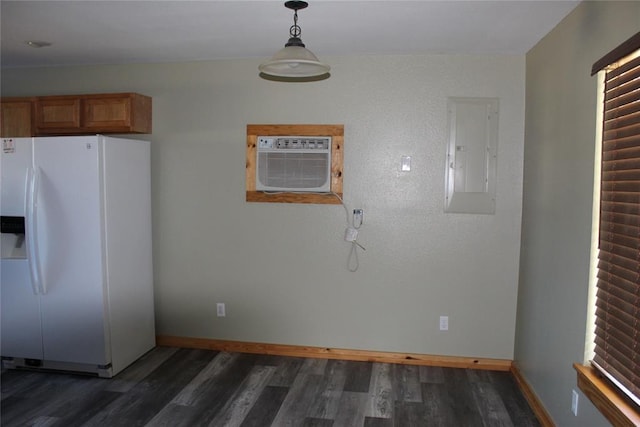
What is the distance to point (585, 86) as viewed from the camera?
2.35 metres

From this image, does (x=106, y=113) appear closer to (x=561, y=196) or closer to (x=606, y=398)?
(x=561, y=196)

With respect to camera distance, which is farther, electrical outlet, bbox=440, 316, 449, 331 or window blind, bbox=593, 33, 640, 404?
electrical outlet, bbox=440, 316, 449, 331

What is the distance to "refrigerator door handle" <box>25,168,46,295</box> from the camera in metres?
3.36

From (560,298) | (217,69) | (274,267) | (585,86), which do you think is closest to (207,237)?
(274,267)

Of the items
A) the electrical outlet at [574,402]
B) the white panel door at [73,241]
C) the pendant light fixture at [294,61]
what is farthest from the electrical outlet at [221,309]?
the electrical outlet at [574,402]

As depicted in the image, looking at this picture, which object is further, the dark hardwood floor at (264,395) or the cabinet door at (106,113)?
the cabinet door at (106,113)

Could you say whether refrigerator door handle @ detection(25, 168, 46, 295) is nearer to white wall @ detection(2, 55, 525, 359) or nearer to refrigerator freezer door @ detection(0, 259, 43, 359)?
refrigerator freezer door @ detection(0, 259, 43, 359)

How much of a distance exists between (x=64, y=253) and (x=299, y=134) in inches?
77.9

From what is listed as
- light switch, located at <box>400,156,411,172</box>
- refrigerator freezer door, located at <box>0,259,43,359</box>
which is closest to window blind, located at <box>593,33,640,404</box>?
light switch, located at <box>400,156,411,172</box>

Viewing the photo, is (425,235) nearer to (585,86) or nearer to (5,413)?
(585,86)

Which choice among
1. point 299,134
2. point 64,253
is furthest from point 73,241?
point 299,134

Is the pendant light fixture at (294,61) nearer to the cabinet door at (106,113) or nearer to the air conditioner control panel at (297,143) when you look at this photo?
the air conditioner control panel at (297,143)

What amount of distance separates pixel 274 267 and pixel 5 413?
204 centimetres

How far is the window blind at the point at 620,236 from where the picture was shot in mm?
1842
